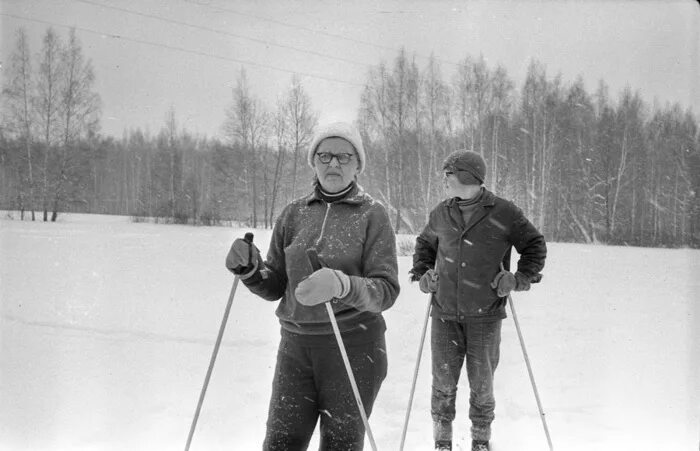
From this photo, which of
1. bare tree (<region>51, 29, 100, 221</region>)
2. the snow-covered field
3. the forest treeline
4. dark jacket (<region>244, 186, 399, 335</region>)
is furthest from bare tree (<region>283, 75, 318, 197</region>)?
dark jacket (<region>244, 186, 399, 335</region>)

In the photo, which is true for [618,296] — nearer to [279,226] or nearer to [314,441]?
[314,441]

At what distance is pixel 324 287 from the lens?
1.72m

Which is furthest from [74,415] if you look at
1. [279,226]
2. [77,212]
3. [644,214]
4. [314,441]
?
[644,214]

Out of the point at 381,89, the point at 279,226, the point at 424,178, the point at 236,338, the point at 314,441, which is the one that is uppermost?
the point at 381,89

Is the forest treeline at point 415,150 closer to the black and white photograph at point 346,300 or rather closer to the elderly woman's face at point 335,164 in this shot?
the black and white photograph at point 346,300

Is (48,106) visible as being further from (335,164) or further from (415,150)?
(335,164)

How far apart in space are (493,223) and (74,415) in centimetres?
332

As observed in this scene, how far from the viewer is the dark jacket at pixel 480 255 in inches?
123

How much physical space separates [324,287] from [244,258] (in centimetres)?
42

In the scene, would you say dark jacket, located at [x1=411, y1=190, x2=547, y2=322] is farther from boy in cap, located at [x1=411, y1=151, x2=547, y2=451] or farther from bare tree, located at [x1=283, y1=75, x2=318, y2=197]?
bare tree, located at [x1=283, y1=75, x2=318, y2=197]

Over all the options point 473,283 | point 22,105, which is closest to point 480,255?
point 473,283

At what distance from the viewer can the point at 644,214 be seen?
18594mm

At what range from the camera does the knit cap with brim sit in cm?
322

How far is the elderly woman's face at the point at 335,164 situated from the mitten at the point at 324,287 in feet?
1.45
